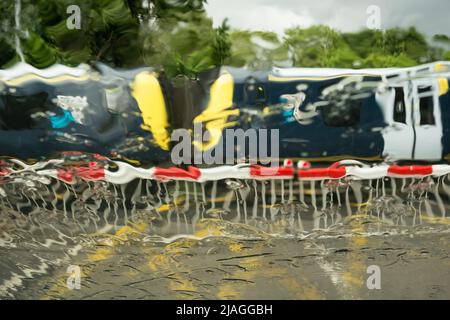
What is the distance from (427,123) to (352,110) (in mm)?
476

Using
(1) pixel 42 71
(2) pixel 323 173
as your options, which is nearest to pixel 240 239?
(2) pixel 323 173

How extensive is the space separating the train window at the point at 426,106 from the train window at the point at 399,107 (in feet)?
0.36

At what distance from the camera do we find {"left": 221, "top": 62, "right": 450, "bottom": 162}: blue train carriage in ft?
8.38

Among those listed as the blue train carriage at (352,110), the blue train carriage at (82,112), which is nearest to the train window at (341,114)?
the blue train carriage at (352,110)

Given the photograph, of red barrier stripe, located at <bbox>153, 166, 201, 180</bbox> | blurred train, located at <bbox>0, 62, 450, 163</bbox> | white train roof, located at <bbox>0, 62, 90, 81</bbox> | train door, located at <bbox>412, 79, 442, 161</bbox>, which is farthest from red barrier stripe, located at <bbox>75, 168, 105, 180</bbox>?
train door, located at <bbox>412, 79, 442, 161</bbox>

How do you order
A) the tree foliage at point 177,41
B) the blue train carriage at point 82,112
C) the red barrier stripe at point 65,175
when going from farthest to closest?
the red barrier stripe at point 65,175
the blue train carriage at point 82,112
the tree foliage at point 177,41

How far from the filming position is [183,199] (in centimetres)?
264

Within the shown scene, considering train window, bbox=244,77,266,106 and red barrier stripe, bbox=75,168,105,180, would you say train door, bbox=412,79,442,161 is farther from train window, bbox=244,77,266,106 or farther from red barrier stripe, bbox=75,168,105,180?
red barrier stripe, bbox=75,168,105,180

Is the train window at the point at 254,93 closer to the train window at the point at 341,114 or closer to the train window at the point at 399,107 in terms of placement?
the train window at the point at 341,114

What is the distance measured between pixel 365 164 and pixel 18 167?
2.24 meters

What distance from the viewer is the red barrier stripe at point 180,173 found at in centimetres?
263

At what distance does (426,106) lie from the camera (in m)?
2.60

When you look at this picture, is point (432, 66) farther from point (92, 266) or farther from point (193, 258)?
point (92, 266)

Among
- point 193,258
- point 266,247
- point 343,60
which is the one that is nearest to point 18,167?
point 193,258
